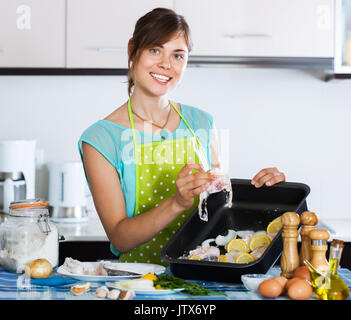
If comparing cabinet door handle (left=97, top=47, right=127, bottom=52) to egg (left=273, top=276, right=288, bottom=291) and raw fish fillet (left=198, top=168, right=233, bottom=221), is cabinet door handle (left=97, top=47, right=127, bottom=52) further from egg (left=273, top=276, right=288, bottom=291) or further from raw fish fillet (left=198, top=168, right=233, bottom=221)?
egg (left=273, top=276, right=288, bottom=291)

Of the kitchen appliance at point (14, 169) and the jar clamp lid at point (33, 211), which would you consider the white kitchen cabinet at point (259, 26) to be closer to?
the kitchen appliance at point (14, 169)

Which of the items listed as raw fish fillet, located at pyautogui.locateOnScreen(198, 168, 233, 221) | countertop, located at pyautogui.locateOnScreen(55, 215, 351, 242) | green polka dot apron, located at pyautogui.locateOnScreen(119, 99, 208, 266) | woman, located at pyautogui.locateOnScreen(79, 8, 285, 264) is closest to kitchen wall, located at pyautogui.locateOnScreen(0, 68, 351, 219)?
countertop, located at pyautogui.locateOnScreen(55, 215, 351, 242)

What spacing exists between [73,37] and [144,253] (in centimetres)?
126

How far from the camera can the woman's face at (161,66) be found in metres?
1.69

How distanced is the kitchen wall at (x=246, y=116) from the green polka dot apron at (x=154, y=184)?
1.19 metres

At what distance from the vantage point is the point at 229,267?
127 centimetres

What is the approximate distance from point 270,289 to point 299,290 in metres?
0.06

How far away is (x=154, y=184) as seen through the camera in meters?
1.82

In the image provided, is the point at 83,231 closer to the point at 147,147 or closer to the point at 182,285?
the point at 147,147

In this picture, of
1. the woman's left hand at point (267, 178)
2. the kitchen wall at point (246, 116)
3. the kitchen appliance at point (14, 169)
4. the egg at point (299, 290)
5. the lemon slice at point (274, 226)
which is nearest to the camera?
the egg at point (299, 290)

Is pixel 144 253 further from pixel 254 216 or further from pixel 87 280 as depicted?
pixel 87 280

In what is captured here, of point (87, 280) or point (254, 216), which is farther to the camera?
point (254, 216)

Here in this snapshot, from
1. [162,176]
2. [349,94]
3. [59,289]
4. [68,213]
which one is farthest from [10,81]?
[59,289]

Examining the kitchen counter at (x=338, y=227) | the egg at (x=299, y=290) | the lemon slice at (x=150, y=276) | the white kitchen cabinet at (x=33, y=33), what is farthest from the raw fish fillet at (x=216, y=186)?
the white kitchen cabinet at (x=33, y=33)
